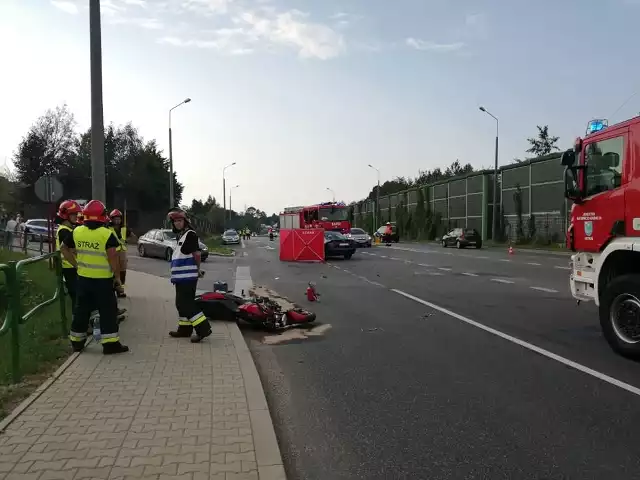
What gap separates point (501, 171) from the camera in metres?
51.0

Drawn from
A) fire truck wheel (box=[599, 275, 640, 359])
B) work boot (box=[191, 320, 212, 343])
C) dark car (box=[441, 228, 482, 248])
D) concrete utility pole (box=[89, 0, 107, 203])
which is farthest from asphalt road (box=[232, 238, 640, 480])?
dark car (box=[441, 228, 482, 248])

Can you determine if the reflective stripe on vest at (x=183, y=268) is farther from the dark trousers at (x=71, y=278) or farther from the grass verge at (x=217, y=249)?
the grass verge at (x=217, y=249)

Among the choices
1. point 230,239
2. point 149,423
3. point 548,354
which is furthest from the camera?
point 230,239

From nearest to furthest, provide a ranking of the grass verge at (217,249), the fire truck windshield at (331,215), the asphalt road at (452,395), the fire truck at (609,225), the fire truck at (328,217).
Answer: the asphalt road at (452,395) → the fire truck at (609,225) → the grass verge at (217,249) → the fire truck at (328,217) → the fire truck windshield at (331,215)

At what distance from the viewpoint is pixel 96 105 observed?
37.0ft

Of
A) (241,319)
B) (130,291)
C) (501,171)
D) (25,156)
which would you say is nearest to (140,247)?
(130,291)

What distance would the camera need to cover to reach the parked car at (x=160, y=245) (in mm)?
27792

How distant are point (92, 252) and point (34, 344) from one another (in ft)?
5.02

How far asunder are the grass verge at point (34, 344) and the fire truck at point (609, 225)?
22.0 feet

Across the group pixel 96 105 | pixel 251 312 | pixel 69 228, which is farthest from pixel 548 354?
pixel 96 105

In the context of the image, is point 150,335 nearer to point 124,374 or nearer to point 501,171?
point 124,374

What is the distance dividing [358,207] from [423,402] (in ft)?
298

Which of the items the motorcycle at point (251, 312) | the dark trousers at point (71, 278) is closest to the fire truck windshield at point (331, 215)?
the motorcycle at point (251, 312)

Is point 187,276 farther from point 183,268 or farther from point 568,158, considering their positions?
point 568,158
